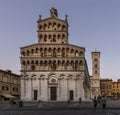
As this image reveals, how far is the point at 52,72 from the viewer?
7588 centimetres

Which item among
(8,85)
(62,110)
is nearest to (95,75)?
(8,85)

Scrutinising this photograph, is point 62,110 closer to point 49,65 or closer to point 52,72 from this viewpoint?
point 52,72

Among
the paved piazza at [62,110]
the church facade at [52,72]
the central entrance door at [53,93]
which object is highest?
the church facade at [52,72]

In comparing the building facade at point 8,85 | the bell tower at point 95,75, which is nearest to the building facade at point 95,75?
the bell tower at point 95,75

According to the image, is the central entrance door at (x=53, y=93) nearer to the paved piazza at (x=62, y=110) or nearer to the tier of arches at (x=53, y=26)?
the tier of arches at (x=53, y=26)

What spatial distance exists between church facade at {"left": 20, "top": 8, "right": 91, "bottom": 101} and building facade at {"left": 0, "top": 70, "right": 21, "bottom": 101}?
12.6 m

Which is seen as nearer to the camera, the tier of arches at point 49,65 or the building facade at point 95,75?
the tier of arches at point 49,65

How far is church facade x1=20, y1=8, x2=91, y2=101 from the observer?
247ft

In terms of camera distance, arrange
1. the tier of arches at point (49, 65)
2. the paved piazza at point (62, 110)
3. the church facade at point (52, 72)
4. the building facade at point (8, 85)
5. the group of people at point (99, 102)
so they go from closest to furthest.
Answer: the paved piazza at point (62, 110) → the group of people at point (99, 102) → the church facade at point (52, 72) → the tier of arches at point (49, 65) → the building facade at point (8, 85)

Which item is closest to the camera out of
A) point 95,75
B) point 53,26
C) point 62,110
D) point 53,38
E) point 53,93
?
point 62,110

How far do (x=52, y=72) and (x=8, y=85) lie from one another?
66.4ft

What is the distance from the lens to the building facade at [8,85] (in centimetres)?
8656

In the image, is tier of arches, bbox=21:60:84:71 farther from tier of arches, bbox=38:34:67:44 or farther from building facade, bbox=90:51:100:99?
building facade, bbox=90:51:100:99

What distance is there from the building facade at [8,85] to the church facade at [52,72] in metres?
12.6
